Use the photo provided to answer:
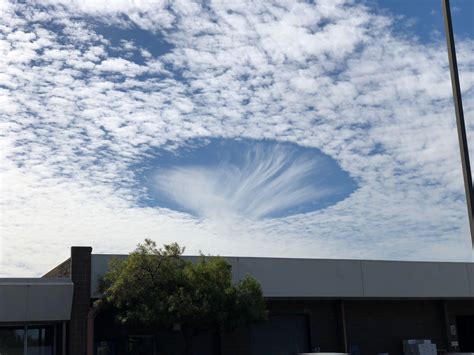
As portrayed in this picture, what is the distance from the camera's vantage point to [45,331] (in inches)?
1072

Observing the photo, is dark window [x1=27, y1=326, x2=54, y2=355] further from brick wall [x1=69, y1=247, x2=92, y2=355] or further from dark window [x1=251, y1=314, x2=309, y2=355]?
dark window [x1=251, y1=314, x2=309, y2=355]

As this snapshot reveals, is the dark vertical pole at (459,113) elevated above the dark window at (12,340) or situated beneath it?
elevated above

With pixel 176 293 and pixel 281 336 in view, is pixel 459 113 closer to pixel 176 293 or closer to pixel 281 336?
pixel 176 293

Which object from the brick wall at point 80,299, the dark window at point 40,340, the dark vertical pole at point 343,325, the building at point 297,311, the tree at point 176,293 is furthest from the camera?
the dark vertical pole at point 343,325

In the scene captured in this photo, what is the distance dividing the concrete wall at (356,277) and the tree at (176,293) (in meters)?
3.04

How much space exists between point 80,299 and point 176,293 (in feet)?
14.2

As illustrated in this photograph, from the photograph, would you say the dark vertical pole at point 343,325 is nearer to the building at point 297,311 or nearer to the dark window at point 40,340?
the building at point 297,311

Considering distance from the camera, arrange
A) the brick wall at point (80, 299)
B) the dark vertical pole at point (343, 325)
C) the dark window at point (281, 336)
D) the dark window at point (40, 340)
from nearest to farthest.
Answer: the brick wall at point (80, 299) < the dark window at point (40, 340) < the dark window at point (281, 336) < the dark vertical pole at point (343, 325)

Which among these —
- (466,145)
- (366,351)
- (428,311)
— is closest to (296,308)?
(366,351)

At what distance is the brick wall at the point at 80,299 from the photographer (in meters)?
25.0

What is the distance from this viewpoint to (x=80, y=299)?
25312 mm

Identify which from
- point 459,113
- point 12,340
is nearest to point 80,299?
point 12,340

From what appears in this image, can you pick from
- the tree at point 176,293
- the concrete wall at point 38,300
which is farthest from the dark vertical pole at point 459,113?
the concrete wall at point 38,300

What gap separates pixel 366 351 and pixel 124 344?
39.6ft
